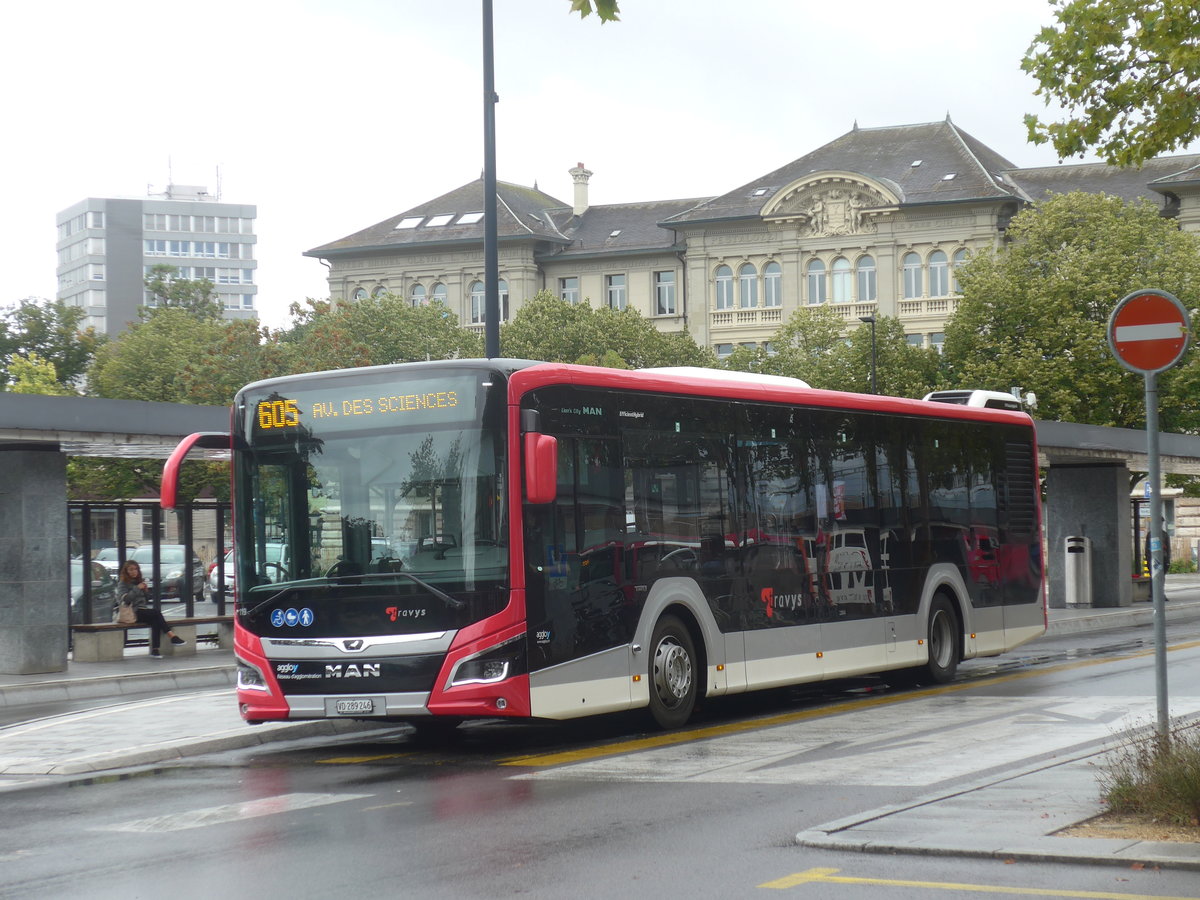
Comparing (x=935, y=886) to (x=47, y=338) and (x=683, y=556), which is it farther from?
(x=47, y=338)

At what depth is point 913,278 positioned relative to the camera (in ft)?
258

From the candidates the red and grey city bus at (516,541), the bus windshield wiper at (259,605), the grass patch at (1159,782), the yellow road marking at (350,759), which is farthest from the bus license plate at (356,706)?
the grass patch at (1159,782)

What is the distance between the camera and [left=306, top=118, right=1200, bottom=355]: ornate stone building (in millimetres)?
77625

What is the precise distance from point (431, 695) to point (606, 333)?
56996 mm

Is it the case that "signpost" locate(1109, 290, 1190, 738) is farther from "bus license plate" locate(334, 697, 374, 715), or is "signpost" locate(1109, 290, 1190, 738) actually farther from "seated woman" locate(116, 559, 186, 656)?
"seated woman" locate(116, 559, 186, 656)

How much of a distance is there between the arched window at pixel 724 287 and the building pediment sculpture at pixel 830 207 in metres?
3.98

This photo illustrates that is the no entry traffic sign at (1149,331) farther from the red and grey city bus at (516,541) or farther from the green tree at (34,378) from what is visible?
the green tree at (34,378)

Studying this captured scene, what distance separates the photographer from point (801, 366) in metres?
65.9

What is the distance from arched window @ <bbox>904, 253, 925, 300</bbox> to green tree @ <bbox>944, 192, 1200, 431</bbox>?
73.5ft

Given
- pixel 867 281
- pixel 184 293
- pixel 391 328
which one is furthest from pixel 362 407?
pixel 184 293

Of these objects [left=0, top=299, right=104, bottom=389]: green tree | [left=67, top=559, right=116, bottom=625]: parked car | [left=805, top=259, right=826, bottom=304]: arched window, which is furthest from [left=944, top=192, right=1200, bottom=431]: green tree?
[left=0, top=299, right=104, bottom=389]: green tree

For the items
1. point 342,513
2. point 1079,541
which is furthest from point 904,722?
point 1079,541

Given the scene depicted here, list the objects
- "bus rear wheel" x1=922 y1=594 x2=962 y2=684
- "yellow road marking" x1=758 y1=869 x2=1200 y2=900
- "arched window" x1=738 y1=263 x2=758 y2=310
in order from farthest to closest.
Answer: "arched window" x1=738 y1=263 x2=758 y2=310
"bus rear wheel" x1=922 y1=594 x2=962 y2=684
"yellow road marking" x1=758 y1=869 x2=1200 y2=900

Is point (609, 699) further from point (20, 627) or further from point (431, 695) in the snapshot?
point (20, 627)
